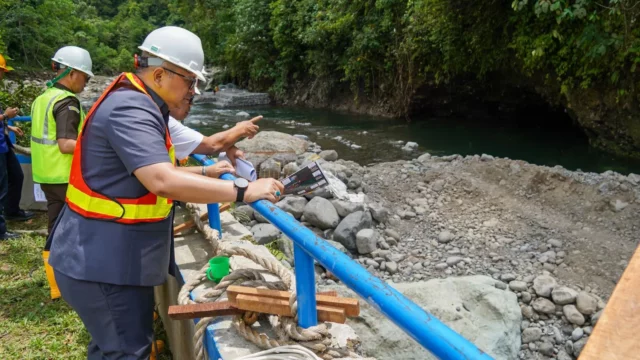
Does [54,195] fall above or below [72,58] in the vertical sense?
below

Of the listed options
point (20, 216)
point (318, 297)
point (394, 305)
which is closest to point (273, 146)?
point (20, 216)

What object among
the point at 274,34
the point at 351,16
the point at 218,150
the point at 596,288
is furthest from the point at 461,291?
the point at 274,34

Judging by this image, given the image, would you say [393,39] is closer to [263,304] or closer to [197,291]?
[197,291]

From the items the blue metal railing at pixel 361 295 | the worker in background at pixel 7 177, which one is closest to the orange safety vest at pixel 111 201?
the blue metal railing at pixel 361 295

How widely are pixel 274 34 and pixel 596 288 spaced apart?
18836mm

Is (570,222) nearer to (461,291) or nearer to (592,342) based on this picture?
(461,291)

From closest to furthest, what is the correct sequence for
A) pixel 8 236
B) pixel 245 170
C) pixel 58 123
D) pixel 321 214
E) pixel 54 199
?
pixel 245 170 < pixel 58 123 < pixel 54 199 < pixel 8 236 < pixel 321 214

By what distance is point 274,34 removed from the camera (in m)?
21.5

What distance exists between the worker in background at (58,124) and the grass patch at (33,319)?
0.69 ft

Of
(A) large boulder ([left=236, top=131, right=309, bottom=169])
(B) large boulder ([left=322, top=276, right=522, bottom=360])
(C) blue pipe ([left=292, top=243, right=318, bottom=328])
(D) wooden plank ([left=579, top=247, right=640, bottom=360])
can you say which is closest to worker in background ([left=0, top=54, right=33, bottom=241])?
(B) large boulder ([left=322, top=276, right=522, bottom=360])

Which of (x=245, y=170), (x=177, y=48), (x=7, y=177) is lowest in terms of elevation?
(x=7, y=177)

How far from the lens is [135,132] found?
5.52 feet

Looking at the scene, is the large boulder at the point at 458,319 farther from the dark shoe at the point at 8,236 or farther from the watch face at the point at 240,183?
the dark shoe at the point at 8,236

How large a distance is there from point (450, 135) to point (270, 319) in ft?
40.7
